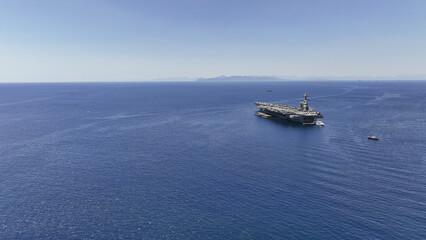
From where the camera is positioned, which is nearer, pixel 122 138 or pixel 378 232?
pixel 378 232

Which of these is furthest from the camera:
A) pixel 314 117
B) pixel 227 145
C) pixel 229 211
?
pixel 314 117

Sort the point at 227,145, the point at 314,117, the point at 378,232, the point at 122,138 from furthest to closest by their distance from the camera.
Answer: the point at 314,117, the point at 122,138, the point at 227,145, the point at 378,232

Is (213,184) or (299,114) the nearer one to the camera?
(213,184)

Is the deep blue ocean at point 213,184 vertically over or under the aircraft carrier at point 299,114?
under

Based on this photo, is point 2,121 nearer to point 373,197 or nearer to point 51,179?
point 51,179

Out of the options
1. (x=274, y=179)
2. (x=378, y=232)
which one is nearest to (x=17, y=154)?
(x=274, y=179)

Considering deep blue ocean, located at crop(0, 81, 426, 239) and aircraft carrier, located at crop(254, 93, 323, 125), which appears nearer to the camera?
deep blue ocean, located at crop(0, 81, 426, 239)

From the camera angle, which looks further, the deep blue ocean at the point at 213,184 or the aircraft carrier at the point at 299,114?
the aircraft carrier at the point at 299,114

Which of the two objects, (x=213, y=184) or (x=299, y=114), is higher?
(x=299, y=114)

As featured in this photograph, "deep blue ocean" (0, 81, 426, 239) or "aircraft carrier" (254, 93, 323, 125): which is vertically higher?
"aircraft carrier" (254, 93, 323, 125)
